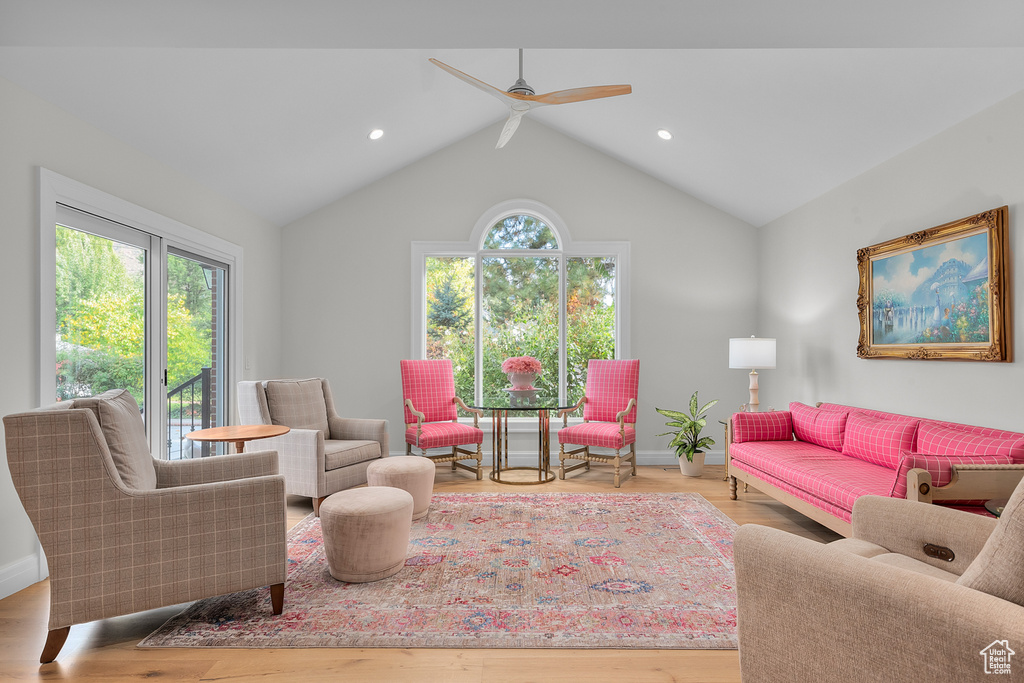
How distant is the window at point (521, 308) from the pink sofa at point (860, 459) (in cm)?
188

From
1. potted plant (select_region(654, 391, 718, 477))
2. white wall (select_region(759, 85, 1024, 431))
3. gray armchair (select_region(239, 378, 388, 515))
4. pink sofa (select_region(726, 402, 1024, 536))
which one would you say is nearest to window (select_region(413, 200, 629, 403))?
potted plant (select_region(654, 391, 718, 477))

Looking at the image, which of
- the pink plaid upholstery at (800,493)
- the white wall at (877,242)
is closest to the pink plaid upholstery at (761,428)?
the pink plaid upholstery at (800,493)

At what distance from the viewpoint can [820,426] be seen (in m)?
3.88

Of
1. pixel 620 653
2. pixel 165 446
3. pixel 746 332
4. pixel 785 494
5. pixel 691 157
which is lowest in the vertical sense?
pixel 620 653

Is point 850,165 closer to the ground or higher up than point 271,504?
higher up

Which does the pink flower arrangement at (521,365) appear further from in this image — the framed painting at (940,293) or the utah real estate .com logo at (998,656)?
the utah real estate .com logo at (998,656)

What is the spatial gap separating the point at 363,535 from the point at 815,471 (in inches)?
102

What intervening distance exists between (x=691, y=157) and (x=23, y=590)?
5387 mm

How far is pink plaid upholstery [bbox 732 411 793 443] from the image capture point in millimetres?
4191

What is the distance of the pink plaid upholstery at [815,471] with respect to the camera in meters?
2.80

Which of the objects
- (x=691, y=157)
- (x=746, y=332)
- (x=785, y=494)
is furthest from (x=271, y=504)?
(x=746, y=332)

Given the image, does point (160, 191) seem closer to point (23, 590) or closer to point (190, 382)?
point (190, 382)

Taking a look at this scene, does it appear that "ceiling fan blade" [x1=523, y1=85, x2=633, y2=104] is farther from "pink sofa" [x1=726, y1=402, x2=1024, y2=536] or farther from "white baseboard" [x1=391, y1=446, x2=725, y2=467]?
"white baseboard" [x1=391, y1=446, x2=725, y2=467]

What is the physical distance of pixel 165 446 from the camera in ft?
12.2
